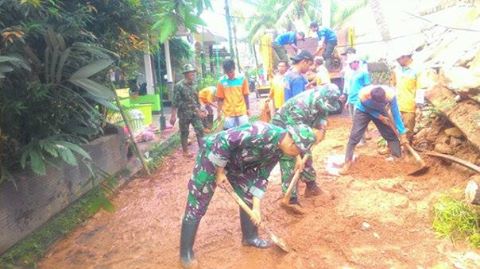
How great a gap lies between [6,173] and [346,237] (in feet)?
10.7

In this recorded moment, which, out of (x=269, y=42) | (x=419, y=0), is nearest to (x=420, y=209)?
(x=269, y=42)

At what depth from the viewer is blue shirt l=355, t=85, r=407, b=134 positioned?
221 inches

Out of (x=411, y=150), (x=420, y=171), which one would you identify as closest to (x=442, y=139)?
(x=411, y=150)

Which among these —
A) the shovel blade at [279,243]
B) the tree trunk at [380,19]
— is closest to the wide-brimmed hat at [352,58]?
the tree trunk at [380,19]

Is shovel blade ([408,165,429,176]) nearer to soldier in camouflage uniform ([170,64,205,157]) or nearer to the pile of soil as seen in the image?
the pile of soil

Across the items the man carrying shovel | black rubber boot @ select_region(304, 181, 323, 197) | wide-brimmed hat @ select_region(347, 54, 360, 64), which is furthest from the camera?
wide-brimmed hat @ select_region(347, 54, 360, 64)

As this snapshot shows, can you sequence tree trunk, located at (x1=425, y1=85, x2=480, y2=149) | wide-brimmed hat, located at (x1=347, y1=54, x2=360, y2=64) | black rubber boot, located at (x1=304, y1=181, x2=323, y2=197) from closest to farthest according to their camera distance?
1. tree trunk, located at (x1=425, y1=85, x2=480, y2=149)
2. black rubber boot, located at (x1=304, y1=181, x2=323, y2=197)
3. wide-brimmed hat, located at (x1=347, y1=54, x2=360, y2=64)

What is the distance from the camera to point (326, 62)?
34.5 ft

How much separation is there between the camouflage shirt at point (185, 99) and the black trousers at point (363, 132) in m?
2.80

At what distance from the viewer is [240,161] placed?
3457 mm

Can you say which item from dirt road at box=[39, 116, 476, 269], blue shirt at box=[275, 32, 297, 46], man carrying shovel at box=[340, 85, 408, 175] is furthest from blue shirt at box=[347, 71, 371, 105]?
blue shirt at box=[275, 32, 297, 46]

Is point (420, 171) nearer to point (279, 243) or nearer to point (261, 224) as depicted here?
point (279, 243)

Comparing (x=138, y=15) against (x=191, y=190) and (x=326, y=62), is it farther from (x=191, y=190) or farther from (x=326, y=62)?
(x=326, y=62)

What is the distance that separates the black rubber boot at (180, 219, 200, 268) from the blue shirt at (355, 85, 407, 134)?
3204 mm
